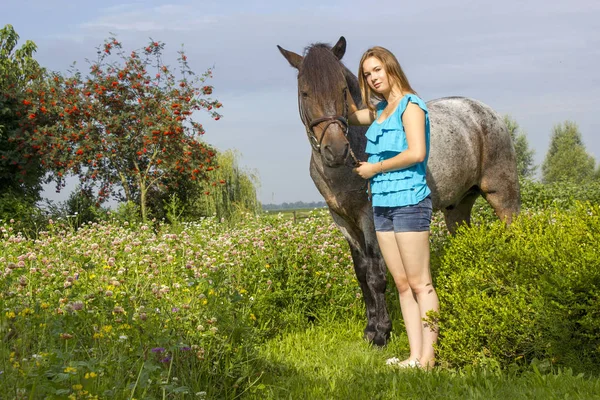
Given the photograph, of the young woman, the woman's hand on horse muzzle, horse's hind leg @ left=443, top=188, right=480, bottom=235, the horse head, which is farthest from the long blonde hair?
horse's hind leg @ left=443, top=188, right=480, bottom=235

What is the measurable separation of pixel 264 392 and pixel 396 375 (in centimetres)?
107

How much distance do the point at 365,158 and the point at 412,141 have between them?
1221mm

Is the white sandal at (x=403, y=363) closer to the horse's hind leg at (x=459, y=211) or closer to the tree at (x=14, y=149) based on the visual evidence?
the horse's hind leg at (x=459, y=211)

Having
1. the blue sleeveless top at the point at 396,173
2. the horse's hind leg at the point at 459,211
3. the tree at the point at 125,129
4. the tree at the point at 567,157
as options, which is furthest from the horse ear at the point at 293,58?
the tree at the point at 567,157

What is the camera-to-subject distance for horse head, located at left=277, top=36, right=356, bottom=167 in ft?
15.6

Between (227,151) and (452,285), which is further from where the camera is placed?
(227,151)

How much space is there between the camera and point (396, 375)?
479cm

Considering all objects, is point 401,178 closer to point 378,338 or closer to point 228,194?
point 378,338

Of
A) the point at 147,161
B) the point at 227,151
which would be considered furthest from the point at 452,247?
the point at 227,151

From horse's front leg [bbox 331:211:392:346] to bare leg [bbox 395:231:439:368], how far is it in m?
0.60

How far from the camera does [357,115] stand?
5.30 meters

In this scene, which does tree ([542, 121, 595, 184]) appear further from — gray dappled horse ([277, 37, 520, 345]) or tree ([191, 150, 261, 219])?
gray dappled horse ([277, 37, 520, 345])

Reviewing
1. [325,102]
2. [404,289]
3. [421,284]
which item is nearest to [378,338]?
[404,289]

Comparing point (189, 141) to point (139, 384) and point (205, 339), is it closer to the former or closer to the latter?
point (205, 339)
